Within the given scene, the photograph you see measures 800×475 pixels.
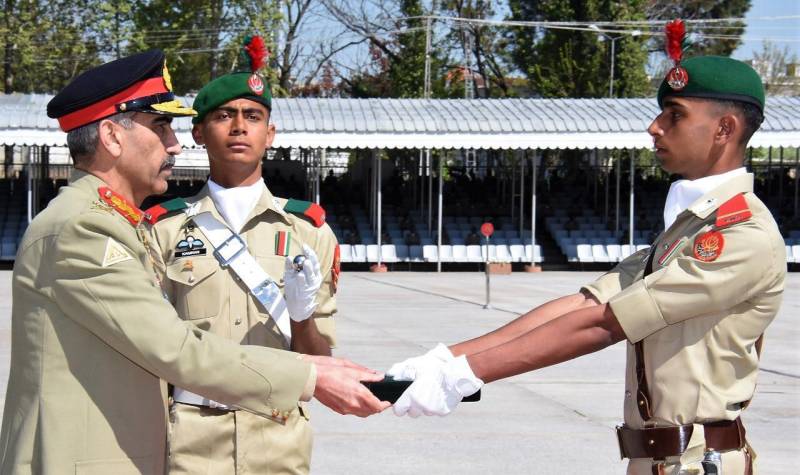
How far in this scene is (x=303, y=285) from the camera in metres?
3.76

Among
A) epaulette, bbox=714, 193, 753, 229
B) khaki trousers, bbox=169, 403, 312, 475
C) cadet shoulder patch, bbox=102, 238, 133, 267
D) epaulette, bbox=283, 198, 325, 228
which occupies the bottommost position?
khaki trousers, bbox=169, 403, 312, 475

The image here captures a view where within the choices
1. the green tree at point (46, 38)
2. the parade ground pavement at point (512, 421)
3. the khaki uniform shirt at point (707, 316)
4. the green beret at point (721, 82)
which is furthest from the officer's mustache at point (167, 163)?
the green tree at point (46, 38)

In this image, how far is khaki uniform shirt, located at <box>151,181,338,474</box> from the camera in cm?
373

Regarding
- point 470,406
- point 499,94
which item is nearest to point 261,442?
point 470,406

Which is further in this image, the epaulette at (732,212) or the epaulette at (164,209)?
the epaulette at (164,209)

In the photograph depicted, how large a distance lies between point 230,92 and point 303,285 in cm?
84

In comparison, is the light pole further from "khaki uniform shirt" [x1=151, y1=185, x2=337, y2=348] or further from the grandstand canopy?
"khaki uniform shirt" [x1=151, y1=185, x2=337, y2=348]

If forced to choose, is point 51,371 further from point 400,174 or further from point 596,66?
point 596,66

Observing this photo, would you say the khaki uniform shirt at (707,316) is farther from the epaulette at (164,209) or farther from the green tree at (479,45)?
the green tree at (479,45)

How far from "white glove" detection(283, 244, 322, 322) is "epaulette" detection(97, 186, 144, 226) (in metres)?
0.77

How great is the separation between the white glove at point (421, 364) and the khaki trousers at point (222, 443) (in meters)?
0.53

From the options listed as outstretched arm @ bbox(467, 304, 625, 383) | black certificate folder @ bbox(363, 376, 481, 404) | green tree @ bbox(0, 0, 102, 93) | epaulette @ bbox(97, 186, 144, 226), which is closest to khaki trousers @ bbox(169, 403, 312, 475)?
black certificate folder @ bbox(363, 376, 481, 404)

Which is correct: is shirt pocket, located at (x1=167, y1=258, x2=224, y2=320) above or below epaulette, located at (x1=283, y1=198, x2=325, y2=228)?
below

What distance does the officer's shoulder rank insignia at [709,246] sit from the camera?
10.2 feet
